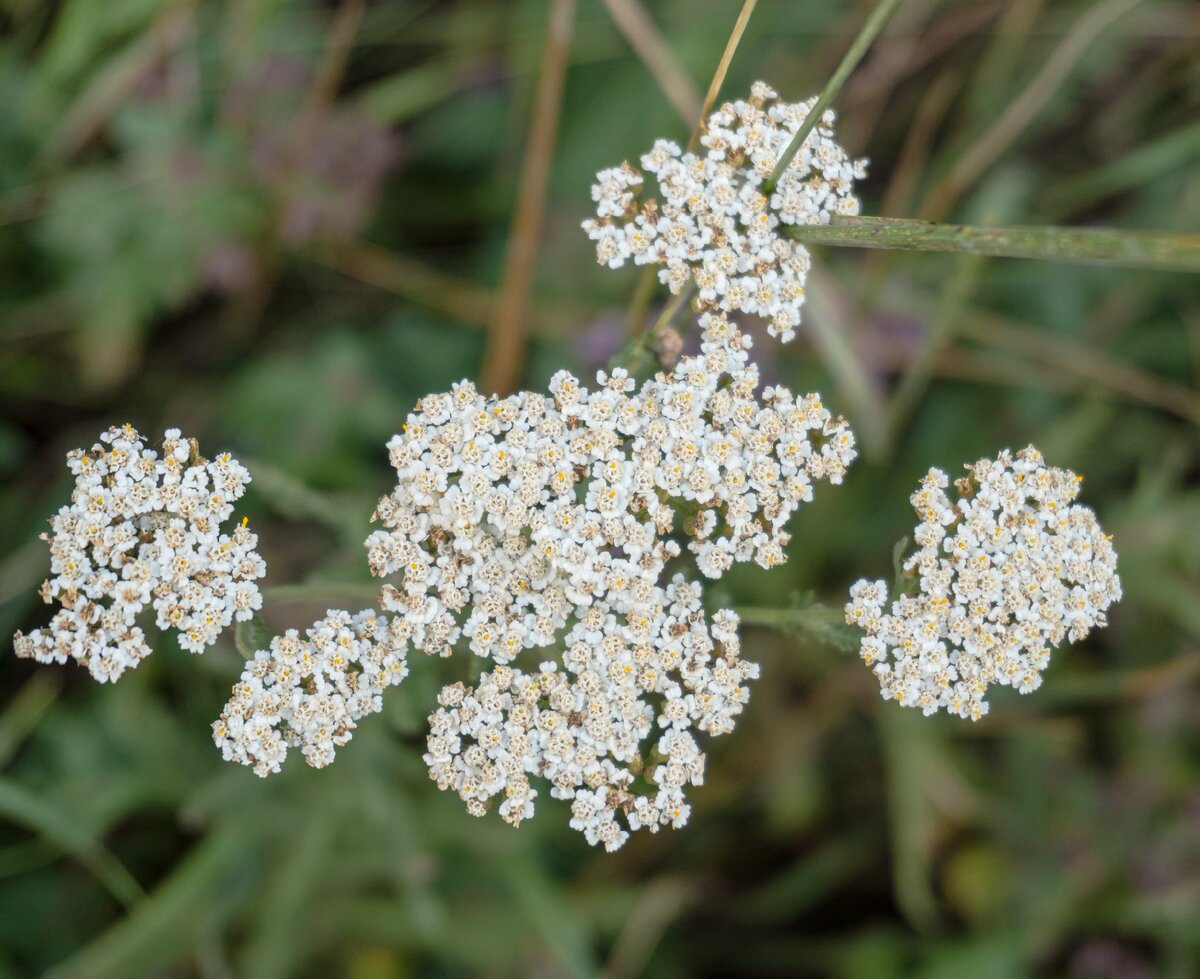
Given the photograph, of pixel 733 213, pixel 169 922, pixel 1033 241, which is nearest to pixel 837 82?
pixel 733 213

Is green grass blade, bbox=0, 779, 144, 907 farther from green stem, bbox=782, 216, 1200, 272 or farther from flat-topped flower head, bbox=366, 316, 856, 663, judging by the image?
green stem, bbox=782, 216, 1200, 272

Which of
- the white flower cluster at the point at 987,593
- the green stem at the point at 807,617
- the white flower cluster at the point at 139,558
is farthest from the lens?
the green stem at the point at 807,617

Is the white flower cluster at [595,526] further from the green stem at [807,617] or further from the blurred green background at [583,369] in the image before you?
the blurred green background at [583,369]

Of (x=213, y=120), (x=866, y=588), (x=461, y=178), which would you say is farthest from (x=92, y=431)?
(x=866, y=588)

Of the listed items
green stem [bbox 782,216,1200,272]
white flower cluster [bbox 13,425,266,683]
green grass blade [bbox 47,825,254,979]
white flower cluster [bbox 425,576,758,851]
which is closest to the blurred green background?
green grass blade [bbox 47,825,254,979]

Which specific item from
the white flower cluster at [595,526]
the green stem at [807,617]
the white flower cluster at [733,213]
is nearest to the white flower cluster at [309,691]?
the white flower cluster at [595,526]

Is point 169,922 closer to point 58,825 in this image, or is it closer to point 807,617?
point 58,825

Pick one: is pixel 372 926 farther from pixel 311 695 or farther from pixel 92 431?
pixel 92 431
